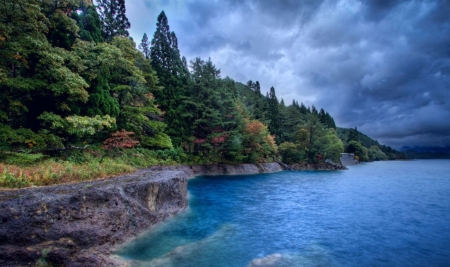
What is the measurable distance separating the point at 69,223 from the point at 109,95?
13373mm

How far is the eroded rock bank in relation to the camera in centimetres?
565

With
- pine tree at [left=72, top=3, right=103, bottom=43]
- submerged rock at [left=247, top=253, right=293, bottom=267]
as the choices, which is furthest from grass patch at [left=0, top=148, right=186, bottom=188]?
pine tree at [left=72, top=3, right=103, bottom=43]

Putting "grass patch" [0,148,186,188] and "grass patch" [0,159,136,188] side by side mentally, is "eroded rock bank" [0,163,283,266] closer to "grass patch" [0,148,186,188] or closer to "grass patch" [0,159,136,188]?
"grass patch" [0,159,136,188]

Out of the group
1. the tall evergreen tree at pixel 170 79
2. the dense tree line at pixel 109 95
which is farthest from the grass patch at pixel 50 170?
the tall evergreen tree at pixel 170 79

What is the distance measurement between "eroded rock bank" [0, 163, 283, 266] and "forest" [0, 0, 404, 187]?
2.50m

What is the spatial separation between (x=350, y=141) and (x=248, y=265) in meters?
89.7

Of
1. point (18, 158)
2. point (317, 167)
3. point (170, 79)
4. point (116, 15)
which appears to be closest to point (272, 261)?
point (18, 158)

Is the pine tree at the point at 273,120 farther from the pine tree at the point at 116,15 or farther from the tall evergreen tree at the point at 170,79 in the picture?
the pine tree at the point at 116,15

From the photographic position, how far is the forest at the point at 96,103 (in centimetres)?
1066

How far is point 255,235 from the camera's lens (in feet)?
30.9

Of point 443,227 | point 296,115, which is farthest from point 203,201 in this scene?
point 296,115

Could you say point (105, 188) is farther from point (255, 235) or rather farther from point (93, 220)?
point (255, 235)

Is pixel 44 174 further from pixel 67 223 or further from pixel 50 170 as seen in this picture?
pixel 67 223

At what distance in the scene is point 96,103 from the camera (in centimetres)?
1552
